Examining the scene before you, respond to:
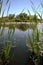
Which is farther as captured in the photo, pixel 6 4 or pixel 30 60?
pixel 30 60

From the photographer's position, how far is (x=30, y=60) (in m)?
2.64

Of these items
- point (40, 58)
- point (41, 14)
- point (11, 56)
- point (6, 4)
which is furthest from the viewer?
point (11, 56)

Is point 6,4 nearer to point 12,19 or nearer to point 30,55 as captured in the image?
point 12,19

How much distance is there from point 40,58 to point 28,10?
739 millimetres

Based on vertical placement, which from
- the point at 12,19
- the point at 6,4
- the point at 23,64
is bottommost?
the point at 23,64

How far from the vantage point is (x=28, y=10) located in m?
2.42

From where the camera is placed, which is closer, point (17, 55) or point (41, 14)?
point (41, 14)

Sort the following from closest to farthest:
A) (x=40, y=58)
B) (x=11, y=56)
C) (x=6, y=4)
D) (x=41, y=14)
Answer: (x=6, y=4)
(x=41, y=14)
(x=40, y=58)
(x=11, y=56)

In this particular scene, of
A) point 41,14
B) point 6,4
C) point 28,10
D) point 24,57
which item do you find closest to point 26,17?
point 28,10

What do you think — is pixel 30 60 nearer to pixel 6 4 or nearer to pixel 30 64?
pixel 30 64

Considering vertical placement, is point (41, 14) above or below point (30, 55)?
above

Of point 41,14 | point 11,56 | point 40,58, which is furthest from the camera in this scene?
point 11,56

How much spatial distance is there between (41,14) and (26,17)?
0.33m

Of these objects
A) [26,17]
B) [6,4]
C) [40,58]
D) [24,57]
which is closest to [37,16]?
[26,17]
